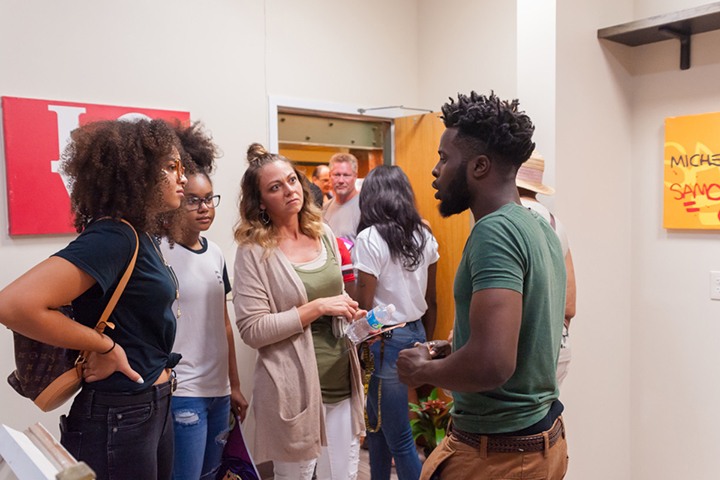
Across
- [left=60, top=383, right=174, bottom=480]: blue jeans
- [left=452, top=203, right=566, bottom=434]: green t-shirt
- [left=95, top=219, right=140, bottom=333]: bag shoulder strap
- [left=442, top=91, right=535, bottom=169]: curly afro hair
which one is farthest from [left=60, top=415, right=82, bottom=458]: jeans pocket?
[left=442, top=91, right=535, bottom=169]: curly afro hair

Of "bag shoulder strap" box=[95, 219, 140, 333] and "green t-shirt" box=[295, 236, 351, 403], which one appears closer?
"bag shoulder strap" box=[95, 219, 140, 333]

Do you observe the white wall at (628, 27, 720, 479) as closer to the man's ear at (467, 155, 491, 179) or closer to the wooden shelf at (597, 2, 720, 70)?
Answer: the wooden shelf at (597, 2, 720, 70)

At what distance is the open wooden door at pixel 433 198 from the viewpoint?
11.7ft

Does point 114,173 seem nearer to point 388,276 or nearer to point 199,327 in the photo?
point 199,327

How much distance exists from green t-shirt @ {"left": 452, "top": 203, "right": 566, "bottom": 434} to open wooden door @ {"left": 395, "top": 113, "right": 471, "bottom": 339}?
2133 millimetres

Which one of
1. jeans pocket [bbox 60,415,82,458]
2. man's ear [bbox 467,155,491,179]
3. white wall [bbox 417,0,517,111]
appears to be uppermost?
white wall [bbox 417,0,517,111]

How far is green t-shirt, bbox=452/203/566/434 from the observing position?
1.23m

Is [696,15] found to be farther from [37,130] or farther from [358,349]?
[37,130]

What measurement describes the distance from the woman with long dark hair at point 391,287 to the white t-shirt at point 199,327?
723 millimetres

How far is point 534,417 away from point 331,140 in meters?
2.70

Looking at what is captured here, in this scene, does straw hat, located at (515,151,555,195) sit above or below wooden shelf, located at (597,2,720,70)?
below

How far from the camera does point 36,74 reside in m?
2.57

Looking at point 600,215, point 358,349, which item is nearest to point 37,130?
point 358,349

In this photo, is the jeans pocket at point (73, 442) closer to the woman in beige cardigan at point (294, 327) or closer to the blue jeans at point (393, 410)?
the woman in beige cardigan at point (294, 327)
